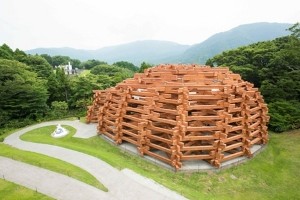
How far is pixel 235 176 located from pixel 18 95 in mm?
28115

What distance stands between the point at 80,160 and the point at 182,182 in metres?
7.20

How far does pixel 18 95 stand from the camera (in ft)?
117

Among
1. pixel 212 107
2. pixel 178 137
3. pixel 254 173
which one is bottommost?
pixel 254 173

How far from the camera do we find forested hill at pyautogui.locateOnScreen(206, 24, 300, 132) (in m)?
30.4

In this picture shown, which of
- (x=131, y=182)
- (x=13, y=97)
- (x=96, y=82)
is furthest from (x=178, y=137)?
(x=96, y=82)

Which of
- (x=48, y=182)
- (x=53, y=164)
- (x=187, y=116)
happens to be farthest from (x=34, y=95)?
(x=187, y=116)

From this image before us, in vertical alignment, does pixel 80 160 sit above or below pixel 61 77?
below

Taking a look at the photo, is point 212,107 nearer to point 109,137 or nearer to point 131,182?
point 131,182

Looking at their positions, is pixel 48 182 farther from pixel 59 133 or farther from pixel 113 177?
pixel 59 133

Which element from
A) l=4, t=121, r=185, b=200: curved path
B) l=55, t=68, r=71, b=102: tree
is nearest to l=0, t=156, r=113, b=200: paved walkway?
l=4, t=121, r=185, b=200: curved path

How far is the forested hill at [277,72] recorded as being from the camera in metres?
30.4

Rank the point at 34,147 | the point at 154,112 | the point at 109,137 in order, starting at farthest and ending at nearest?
the point at 109,137, the point at 34,147, the point at 154,112

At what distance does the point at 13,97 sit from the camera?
117ft

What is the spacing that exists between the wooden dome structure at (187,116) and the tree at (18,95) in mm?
13560
